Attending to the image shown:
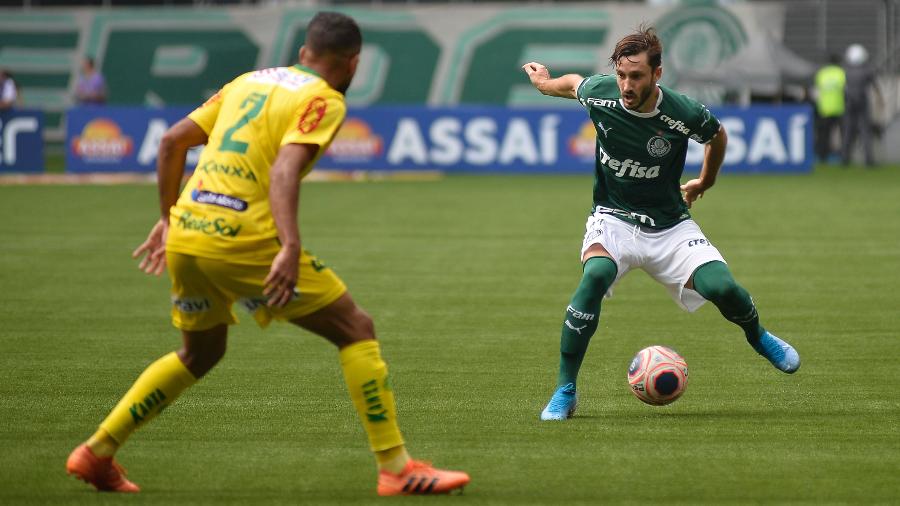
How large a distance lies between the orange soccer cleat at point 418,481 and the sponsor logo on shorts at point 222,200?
1220 millimetres

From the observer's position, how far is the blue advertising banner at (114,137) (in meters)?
26.3

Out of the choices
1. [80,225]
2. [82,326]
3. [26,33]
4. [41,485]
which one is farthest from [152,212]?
[26,33]

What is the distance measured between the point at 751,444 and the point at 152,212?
14.1 metres

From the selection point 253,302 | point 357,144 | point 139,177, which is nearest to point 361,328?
point 253,302

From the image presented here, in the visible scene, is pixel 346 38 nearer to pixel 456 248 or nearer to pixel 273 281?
pixel 273 281

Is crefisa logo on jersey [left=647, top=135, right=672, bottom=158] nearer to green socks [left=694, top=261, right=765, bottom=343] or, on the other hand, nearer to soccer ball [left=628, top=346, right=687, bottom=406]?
green socks [left=694, top=261, right=765, bottom=343]

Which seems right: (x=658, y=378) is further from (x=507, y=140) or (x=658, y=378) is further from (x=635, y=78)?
(x=507, y=140)

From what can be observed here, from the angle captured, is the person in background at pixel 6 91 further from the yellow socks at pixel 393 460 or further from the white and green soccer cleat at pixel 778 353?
the yellow socks at pixel 393 460

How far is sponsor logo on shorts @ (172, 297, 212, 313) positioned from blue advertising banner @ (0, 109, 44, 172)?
21838 mm

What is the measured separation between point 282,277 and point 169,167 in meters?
0.89

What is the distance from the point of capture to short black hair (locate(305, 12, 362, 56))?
5.48 m

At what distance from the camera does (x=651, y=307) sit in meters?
11.4

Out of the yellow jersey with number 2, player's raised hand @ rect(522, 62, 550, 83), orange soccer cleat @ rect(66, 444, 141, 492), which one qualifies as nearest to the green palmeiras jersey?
player's raised hand @ rect(522, 62, 550, 83)

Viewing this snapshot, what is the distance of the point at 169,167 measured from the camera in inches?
225
